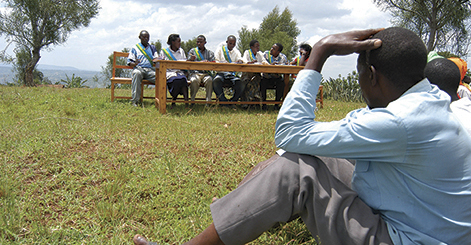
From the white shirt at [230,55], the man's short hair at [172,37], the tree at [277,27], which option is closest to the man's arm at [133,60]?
the man's short hair at [172,37]

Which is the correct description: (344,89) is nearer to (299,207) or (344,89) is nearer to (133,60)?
(133,60)

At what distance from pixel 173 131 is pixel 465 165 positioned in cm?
341

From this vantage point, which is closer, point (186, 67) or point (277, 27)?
point (186, 67)

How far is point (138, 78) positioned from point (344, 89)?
803 centimetres

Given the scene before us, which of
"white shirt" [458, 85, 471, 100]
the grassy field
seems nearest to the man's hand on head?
the grassy field

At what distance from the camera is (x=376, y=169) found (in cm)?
138

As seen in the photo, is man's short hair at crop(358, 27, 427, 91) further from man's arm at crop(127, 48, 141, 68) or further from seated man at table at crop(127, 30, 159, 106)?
man's arm at crop(127, 48, 141, 68)

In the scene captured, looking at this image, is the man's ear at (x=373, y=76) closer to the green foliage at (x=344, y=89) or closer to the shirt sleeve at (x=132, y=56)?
the shirt sleeve at (x=132, y=56)

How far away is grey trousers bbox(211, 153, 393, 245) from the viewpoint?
4.33 feet

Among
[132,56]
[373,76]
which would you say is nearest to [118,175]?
[373,76]

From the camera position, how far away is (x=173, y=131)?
13.6 ft

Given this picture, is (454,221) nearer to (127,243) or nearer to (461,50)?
(127,243)

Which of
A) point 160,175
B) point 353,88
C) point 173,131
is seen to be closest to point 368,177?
point 160,175

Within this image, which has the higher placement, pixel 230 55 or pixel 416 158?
pixel 230 55
